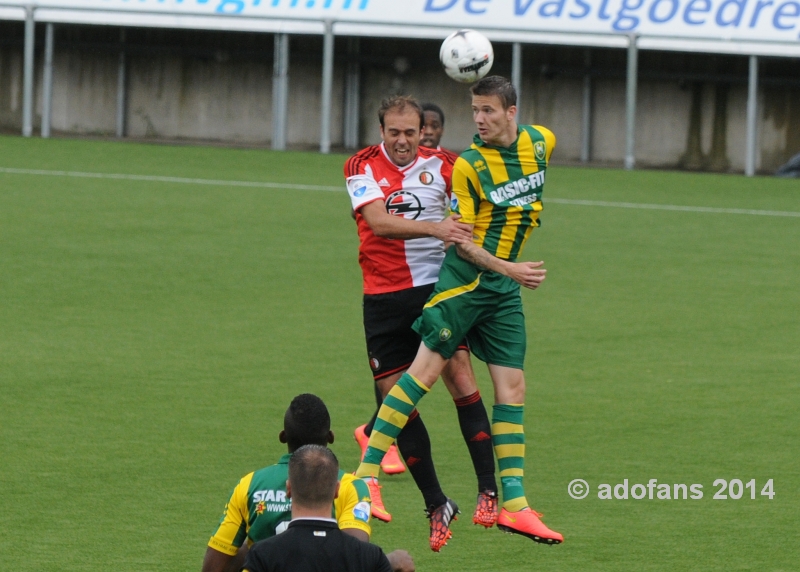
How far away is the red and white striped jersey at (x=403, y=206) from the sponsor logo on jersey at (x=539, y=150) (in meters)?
0.50

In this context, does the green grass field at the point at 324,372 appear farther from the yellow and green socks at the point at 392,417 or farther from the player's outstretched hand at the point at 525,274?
the player's outstretched hand at the point at 525,274

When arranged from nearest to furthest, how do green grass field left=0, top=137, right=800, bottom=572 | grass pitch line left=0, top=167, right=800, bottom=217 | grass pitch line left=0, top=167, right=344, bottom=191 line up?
green grass field left=0, top=137, right=800, bottom=572 < grass pitch line left=0, top=167, right=800, bottom=217 < grass pitch line left=0, top=167, right=344, bottom=191

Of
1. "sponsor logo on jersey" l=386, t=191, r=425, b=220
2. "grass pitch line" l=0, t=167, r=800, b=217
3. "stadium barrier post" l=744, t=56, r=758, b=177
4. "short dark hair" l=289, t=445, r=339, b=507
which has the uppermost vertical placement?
"stadium barrier post" l=744, t=56, r=758, b=177

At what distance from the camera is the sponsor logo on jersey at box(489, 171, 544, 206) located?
6.43m

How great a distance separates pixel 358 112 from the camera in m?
25.4

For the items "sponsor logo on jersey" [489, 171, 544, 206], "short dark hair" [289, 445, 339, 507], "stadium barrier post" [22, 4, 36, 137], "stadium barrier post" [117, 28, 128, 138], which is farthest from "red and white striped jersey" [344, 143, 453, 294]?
"stadium barrier post" [117, 28, 128, 138]

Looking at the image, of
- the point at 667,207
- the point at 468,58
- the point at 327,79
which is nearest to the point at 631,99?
the point at 667,207

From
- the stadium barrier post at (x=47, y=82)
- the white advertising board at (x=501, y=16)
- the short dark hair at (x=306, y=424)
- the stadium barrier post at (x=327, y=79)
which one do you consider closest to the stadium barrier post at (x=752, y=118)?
the white advertising board at (x=501, y=16)

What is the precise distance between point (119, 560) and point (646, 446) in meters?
3.47

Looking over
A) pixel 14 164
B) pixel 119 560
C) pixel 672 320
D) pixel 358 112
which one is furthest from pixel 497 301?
pixel 358 112

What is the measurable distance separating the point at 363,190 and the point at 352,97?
62.2 feet

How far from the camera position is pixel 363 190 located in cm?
662

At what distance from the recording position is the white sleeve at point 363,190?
6590 millimetres

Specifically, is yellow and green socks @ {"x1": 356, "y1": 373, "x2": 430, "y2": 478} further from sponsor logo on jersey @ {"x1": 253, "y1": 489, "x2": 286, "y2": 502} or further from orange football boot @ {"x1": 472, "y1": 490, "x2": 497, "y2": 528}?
sponsor logo on jersey @ {"x1": 253, "y1": 489, "x2": 286, "y2": 502}
